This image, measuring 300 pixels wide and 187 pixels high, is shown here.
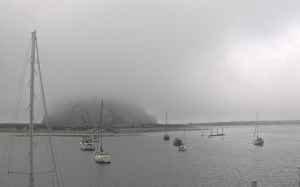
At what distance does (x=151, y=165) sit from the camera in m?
50.4

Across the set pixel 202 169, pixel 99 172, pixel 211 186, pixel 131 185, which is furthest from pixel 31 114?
pixel 202 169

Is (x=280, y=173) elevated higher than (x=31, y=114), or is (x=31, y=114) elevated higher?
(x=31, y=114)

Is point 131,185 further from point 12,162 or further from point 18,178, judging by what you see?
point 12,162

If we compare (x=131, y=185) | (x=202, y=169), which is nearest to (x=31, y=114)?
(x=131, y=185)

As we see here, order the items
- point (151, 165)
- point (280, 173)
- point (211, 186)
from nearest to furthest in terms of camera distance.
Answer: point (211, 186)
point (280, 173)
point (151, 165)

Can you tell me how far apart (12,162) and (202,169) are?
3664 cm

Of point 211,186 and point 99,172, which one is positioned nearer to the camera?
point 211,186

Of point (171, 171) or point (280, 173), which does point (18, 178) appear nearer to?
point (171, 171)

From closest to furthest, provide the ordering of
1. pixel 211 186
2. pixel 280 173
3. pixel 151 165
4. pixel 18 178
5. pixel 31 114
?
pixel 31 114, pixel 211 186, pixel 18 178, pixel 280 173, pixel 151 165

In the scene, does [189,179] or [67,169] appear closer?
[189,179]

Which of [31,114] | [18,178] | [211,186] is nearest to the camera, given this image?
[31,114]

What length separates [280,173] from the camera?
43.0 metres

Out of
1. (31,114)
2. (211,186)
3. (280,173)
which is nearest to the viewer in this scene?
(31,114)

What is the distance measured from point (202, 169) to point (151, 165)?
9.66m
